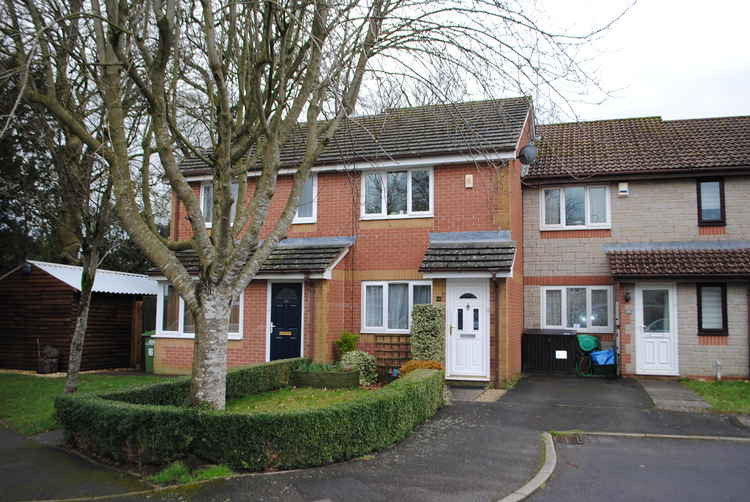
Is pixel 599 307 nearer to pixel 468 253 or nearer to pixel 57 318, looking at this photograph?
pixel 468 253

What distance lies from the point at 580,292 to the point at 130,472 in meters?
13.6

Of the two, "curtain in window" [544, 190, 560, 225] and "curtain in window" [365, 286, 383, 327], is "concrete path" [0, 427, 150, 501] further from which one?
"curtain in window" [544, 190, 560, 225]

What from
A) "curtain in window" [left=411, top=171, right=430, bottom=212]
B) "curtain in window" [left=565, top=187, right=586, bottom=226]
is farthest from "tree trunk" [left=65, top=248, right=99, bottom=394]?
"curtain in window" [left=565, top=187, right=586, bottom=226]

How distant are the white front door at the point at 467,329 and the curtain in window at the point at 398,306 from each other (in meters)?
1.41

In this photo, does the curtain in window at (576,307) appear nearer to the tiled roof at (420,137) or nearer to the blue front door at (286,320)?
the tiled roof at (420,137)

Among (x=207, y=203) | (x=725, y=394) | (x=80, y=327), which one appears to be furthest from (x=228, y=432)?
(x=207, y=203)

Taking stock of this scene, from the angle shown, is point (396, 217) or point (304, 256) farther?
point (396, 217)

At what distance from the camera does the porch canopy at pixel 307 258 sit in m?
15.5

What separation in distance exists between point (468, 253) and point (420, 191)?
2.41 meters

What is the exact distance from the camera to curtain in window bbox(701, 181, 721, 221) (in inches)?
666

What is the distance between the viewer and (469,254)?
14883 mm

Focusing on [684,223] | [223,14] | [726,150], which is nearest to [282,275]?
[223,14]

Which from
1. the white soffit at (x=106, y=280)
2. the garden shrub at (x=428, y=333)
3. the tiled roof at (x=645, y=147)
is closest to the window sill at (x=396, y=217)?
the garden shrub at (x=428, y=333)

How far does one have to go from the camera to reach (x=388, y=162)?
1628 centimetres
